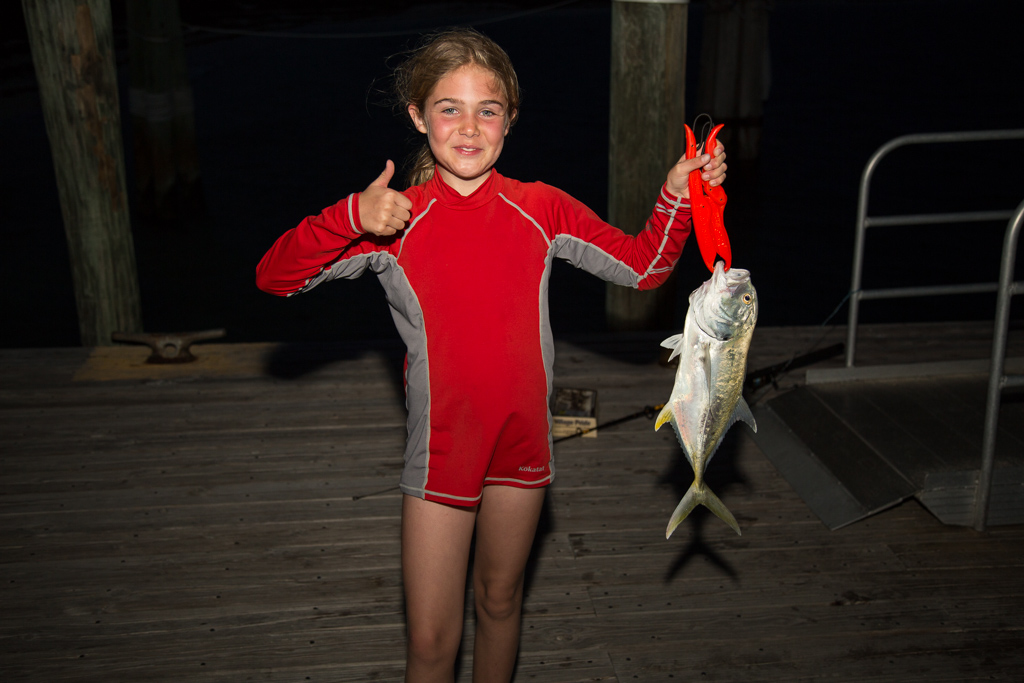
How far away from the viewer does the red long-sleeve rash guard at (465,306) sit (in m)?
2.51

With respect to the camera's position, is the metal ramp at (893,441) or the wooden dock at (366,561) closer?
the wooden dock at (366,561)

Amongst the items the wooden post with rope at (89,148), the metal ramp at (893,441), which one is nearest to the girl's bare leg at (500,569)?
the metal ramp at (893,441)

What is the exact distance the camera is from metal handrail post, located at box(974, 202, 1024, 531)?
3785 millimetres

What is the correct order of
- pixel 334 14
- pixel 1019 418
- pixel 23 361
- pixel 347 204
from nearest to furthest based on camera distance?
pixel 347 204 < pixel 1019 418 < pixel 23 361 < pixel 334 14

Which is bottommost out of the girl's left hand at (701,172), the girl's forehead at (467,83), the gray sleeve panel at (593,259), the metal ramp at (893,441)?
the metal ramp at (893,441)

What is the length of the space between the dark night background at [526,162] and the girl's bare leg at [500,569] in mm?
1456

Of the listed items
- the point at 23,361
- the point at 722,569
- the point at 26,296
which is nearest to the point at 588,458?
the point at 722,569

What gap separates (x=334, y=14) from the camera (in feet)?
105

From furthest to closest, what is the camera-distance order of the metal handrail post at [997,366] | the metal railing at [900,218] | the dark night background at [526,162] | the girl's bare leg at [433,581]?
the dark night background at [526,162] → the metal railing at [900,218] → the metal handrail post at [997,366] → the girl's bare leg at [433,581]

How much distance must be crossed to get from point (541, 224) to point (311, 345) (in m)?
3.91

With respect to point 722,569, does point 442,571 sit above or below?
above

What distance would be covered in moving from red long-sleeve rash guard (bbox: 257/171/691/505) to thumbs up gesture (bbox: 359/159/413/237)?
12 centimetres

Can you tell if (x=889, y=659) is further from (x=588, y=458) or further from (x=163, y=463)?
(x=163, y=463)

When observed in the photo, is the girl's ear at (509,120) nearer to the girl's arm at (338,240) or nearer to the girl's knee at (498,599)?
the girl's arm at (338,240)
